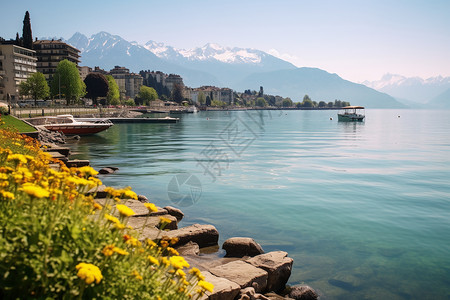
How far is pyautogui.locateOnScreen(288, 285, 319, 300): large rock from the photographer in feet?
32.8

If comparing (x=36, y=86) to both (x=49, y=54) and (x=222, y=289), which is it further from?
(x=222, y=289)

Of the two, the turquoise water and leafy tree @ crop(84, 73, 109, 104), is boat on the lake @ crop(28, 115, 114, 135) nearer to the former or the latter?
the turquoise water

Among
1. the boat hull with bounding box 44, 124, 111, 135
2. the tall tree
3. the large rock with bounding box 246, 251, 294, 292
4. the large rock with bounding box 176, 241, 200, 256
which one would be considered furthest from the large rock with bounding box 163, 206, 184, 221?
the tall tree

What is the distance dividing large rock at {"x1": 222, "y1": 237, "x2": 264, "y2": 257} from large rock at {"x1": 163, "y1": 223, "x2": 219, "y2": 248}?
2.88 ft

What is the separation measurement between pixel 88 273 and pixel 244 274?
19.9 feet

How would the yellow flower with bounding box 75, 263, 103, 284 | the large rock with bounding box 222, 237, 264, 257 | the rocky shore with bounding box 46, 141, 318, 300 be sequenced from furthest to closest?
the large rock with bounding box 222, 237, 264, 257 < the rocky shore with bounding box 46, 141, 318, 300 < the yellow flower with bounding box 75, 263, 103, 284

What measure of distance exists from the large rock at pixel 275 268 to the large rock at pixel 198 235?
285 centimetres

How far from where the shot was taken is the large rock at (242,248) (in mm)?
12500

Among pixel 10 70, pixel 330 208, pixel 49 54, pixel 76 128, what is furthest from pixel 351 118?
pixel 49 54

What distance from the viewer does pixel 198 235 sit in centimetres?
1312

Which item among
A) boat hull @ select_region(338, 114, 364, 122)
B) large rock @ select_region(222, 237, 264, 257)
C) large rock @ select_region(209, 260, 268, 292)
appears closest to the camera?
large rock @ select_region(209, 260, 268, 292)

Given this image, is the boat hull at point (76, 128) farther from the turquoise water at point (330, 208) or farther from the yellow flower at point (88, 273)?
the yellow flower at point (88, 273)

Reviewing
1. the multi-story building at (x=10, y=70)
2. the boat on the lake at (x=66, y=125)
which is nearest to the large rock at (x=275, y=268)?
the boat on the lake at (x=66, y=125)

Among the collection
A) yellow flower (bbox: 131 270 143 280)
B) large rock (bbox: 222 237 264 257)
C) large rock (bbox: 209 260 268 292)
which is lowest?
large rock (bbox: 222 237 264 257)
